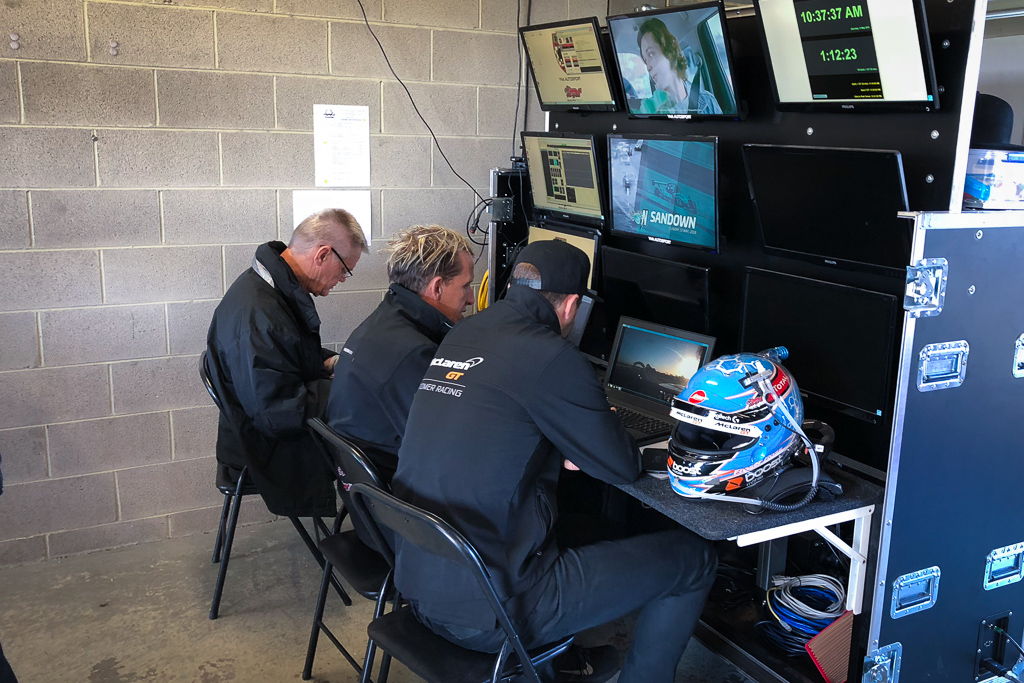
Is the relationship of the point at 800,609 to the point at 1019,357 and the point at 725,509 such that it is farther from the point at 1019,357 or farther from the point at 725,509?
the point at 1019,357

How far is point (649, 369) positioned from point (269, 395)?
1.10 m

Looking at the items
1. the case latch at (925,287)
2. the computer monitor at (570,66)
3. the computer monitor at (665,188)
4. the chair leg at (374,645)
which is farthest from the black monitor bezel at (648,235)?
the chair leg at (374,645)

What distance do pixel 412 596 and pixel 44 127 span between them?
2143mm

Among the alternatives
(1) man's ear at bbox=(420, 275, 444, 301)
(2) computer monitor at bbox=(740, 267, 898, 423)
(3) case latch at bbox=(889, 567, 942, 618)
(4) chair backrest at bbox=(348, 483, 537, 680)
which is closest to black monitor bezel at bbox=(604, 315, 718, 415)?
(2) computer monitor at bbox=(740, 267, 898, 423)

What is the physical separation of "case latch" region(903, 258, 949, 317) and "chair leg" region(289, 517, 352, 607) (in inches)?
64.8

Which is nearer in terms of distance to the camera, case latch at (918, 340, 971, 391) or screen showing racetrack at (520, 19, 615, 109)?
case latch at (918, 340, 971, 391)

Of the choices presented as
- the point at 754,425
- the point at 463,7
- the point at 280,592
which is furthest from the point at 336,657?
the point at 463,7

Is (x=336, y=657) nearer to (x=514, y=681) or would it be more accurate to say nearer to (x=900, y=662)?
(x=514, y=681)

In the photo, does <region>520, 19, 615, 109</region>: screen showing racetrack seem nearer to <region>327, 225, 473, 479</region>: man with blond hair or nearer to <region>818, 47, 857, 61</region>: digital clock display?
<region>327, 225, 473, 479</region>: man with blond hair

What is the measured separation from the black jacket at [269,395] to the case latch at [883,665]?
4.84ft

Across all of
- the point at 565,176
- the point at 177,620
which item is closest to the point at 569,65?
the point at 565,176

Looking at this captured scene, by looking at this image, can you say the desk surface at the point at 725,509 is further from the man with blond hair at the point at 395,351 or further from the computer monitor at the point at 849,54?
the computer monitor at the point at 849,54

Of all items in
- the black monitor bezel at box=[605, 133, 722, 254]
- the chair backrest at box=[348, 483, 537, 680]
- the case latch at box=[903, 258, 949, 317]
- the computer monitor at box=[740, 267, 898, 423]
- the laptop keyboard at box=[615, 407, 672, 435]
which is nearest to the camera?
the chair backrest at box=[348, 483, 537, 680]

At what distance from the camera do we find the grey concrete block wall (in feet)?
9.92
